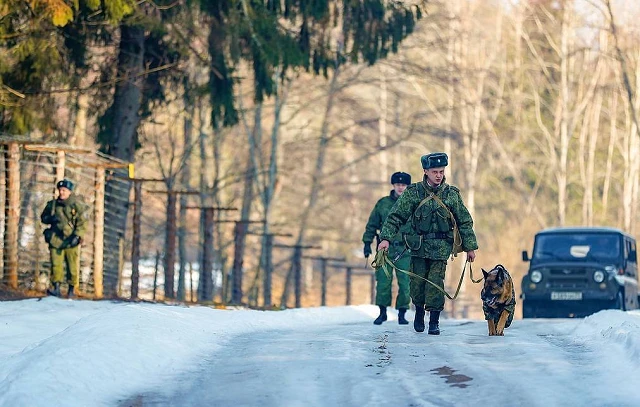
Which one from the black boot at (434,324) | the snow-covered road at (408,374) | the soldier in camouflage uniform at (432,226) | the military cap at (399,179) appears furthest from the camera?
the military cap at (399,179)

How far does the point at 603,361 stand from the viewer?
9.75 m

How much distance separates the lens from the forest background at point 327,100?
2191 cm

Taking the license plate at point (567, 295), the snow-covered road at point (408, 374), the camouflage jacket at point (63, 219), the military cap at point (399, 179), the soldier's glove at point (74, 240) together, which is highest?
the military cap at point (399, 179)

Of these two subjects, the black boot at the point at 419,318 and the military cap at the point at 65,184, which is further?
the military cap at the point at 65,184

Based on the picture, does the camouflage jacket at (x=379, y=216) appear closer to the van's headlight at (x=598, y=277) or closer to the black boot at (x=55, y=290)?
the black boot at (x=55, y=290)

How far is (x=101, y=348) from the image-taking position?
973 centimetres

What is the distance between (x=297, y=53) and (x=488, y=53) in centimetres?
3426

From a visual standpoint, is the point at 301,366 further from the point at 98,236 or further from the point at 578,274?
the point at 578,274

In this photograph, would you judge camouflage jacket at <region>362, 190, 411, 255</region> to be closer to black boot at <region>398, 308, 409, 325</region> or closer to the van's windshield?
black boot at <region>398, 308, 409, 325</region>

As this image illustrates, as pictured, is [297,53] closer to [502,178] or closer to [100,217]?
[100,217]

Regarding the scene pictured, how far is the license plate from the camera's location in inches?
822

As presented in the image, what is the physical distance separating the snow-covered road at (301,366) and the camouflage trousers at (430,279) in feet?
1.38

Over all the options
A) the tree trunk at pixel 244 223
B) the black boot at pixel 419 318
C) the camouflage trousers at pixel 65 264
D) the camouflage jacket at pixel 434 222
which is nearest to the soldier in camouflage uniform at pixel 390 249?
the black boot at pixel 419 318

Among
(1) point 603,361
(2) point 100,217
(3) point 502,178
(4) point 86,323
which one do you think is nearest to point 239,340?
(4) point 86,323
